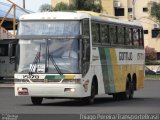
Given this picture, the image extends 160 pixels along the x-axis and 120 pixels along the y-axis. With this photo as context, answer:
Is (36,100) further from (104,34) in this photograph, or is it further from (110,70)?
(104,34)

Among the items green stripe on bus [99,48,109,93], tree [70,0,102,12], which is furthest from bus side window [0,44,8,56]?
tree [70,0,102,12]

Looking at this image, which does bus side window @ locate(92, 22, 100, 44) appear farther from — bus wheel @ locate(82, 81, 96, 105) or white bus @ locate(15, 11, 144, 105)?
bus wheel @ locate(82, 81, 96, 105)

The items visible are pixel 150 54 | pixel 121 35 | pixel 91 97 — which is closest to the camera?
pixel 91 97

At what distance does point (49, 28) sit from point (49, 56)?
1.05 m

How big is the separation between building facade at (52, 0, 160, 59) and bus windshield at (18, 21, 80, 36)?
7009 cm

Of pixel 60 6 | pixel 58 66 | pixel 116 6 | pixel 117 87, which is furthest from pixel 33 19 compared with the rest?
pixel 116 6

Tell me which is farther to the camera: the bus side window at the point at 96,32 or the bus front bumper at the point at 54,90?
the bus side window at the point at 96,32

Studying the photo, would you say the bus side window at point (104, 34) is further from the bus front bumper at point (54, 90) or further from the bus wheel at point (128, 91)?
the bus wheel at point (128, 91)

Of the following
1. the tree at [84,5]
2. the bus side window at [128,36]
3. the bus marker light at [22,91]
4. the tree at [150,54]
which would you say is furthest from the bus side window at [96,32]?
the tree at [150,54]

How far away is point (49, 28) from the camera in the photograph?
23453 millimetres

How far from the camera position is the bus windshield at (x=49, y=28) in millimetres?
23266

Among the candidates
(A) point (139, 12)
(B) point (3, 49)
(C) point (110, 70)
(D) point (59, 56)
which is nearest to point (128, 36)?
(C) point (110, 70)

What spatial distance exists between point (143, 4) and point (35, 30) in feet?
237

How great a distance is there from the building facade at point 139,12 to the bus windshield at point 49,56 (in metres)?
70.5
